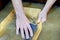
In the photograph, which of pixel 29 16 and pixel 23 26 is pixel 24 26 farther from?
pixel 29 16

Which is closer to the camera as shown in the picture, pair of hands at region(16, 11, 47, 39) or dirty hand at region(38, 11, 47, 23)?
pair of hands at region(16, 11, 47, 39)

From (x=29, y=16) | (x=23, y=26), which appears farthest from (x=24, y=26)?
(x=29, y=16)

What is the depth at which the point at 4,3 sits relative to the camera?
6.77 ft

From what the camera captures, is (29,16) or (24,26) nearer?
(24,26)

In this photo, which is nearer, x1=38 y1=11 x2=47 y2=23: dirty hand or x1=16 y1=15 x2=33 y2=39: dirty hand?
x1=16 y1=15 x2=33 y2=39: dirty hand

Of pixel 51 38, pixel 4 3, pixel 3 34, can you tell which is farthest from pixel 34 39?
pixel 4 3

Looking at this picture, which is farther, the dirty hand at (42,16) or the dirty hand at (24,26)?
the dirty hand at (42,16)

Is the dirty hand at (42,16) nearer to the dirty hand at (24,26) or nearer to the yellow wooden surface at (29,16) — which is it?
the yellow wooden surface at (29,16)

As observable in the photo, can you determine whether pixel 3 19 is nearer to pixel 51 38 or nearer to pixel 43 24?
pixel 43 24

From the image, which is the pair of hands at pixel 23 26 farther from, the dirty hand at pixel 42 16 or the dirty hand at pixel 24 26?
the dirty hand at pixel 42 16

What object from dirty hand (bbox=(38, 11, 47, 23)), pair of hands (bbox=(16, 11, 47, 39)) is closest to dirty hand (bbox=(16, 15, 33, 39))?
pair of hands (bbox=(16, 11, 47, 39))

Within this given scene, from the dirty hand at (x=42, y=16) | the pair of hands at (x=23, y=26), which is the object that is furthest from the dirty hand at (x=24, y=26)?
the dirty hand at (x=42, y=16)

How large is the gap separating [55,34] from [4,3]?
762 millimetres

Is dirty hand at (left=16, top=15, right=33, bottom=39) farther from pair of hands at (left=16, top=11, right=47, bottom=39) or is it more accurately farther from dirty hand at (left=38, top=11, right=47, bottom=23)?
dirty hand at (left=38, top=11, right=47, bottom=23)
